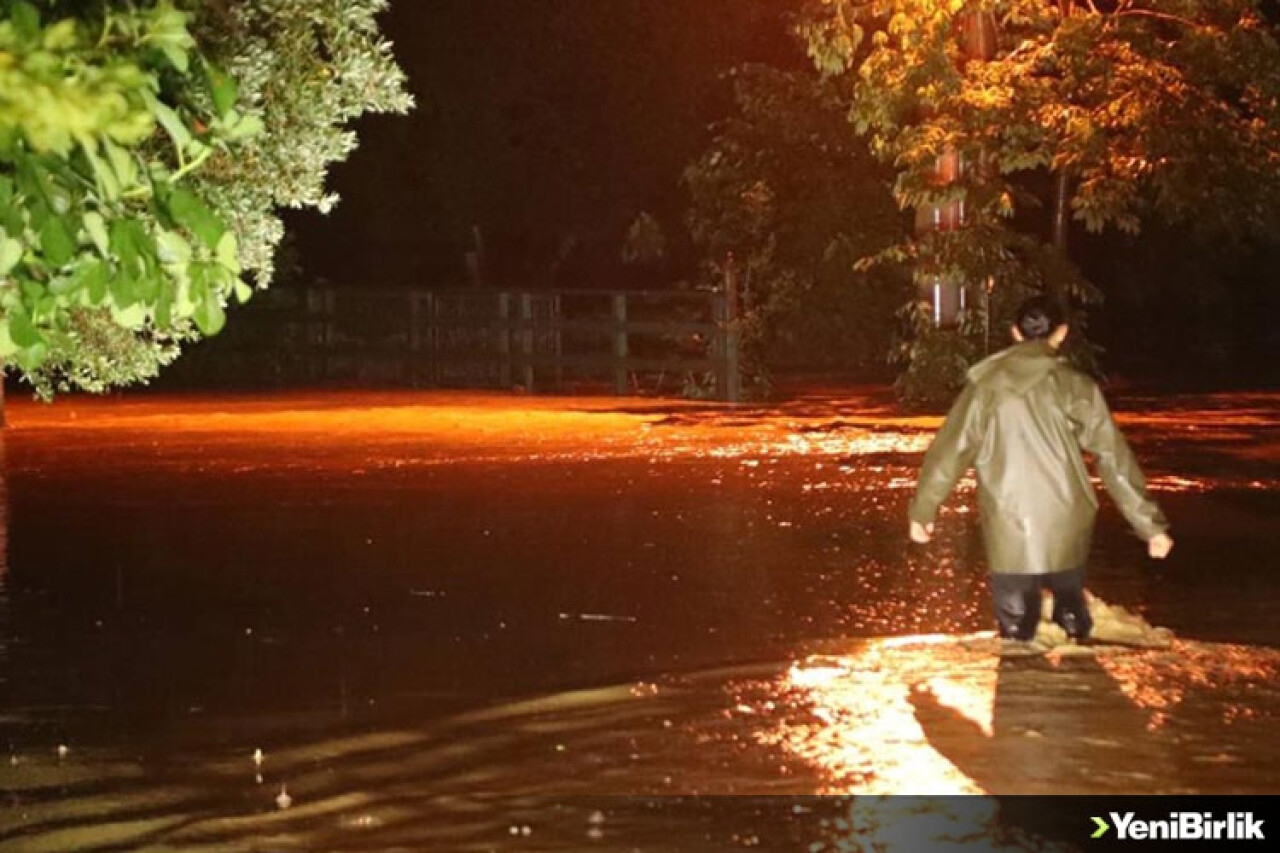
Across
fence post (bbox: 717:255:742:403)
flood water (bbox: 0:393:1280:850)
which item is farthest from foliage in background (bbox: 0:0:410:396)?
fence post (bbox: 717:255:742:403)

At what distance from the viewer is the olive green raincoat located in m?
9.66

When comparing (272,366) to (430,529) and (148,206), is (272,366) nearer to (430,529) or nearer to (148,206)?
(430,529)

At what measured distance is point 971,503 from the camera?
56.1 ft

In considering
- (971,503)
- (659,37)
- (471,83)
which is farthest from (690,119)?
(971,503)

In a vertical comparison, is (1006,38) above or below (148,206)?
above

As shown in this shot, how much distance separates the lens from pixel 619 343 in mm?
31047

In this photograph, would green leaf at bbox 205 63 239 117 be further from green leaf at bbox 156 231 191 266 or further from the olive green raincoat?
the olive green raincoat

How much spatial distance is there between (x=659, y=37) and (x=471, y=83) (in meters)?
3.81

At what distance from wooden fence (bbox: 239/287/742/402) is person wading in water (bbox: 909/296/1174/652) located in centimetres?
1909

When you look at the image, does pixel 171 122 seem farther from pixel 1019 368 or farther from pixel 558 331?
pixel 558 331

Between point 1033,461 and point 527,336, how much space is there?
2324 cm
